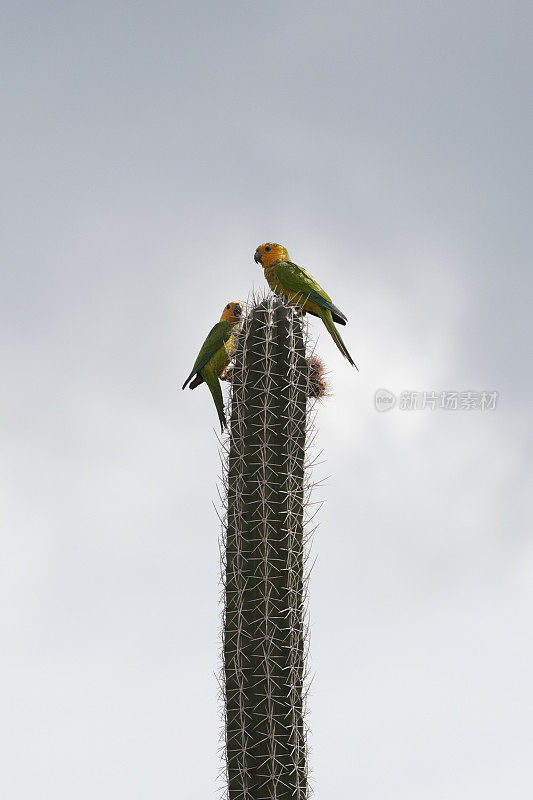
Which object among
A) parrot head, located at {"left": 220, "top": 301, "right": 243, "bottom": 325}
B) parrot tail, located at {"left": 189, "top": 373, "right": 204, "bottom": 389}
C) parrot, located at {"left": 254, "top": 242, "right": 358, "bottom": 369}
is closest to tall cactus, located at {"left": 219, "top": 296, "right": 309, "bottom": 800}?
parrot, located at {"left": 254, "top": 242, "right": 358, "bottom": 369}

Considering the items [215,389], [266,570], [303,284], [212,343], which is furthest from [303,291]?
[266,570]

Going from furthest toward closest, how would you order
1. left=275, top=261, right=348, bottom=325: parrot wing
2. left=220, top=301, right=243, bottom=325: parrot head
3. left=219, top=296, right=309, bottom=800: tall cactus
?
left=220, top=301, right=243, bottom=325: parrot head → left=275, top=261, right=348, bottom=325: parrot wing → left=219, top=296, right=309, bottom=800: tall cactus

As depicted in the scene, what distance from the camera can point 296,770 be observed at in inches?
181

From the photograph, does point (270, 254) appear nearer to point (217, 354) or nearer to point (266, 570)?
point (217, 354)

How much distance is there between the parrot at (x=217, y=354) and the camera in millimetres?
6129

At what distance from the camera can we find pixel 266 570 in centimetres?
477

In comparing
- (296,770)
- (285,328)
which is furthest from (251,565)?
(285,328)

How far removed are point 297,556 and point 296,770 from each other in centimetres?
145

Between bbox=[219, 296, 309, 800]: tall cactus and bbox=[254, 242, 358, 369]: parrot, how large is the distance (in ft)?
2.34

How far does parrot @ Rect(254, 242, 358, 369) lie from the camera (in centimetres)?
600

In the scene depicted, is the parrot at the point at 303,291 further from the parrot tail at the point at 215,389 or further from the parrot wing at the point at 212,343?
the parrot tail at the point at 215,389

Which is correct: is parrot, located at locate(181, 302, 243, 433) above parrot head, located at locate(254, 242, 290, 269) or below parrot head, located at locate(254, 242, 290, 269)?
below

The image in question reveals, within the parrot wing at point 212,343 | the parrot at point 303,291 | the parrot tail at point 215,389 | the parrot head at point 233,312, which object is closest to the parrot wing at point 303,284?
the parrot at point 303,291

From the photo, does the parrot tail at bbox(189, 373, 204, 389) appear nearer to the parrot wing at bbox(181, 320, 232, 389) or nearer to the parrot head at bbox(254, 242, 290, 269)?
the parrot wing at bbox(181, 320, 232, 389)
